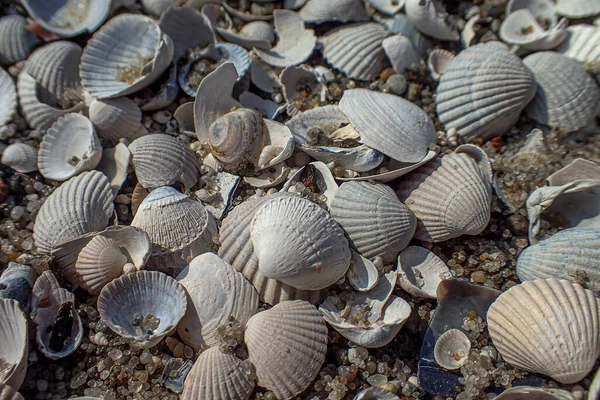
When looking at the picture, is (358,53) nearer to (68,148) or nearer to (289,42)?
(289,42)

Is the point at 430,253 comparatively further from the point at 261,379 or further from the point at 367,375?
the point at 261,379

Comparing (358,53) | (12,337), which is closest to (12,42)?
(12,337)

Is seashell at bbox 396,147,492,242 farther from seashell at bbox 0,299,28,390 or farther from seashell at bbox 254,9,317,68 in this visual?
seashell at bbox 0,299,28,390

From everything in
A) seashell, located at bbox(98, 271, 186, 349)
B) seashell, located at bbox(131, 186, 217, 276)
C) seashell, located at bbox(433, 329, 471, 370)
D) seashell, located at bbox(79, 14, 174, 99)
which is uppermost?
seashell, located at bbox(79, 14, 174, 99)

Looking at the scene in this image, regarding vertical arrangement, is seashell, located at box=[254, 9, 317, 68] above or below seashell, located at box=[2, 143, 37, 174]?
above

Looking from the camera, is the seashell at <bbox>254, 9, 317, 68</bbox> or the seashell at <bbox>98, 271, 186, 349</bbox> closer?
the seashell at <bbox>98, 271, 186, 349</bbox>

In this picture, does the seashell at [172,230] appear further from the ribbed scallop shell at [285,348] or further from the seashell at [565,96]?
the seashell at [565,96]

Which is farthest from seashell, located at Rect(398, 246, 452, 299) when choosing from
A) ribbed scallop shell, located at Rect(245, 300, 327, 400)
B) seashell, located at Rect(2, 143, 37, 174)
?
seashell, located at Rect(2, 143, 37, 174)

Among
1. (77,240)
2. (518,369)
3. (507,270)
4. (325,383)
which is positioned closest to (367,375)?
(325,383)
